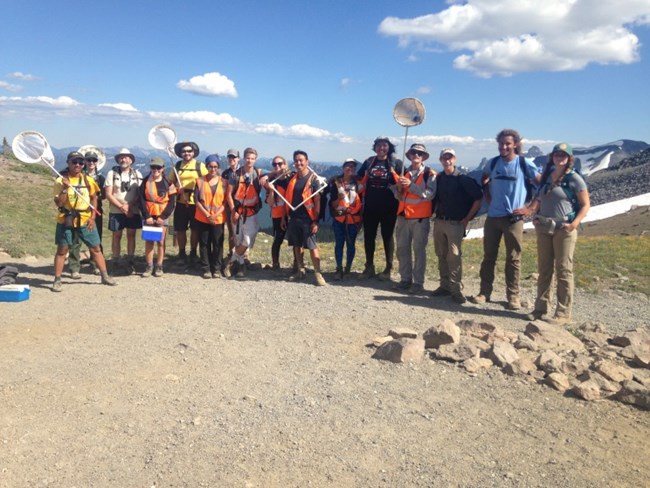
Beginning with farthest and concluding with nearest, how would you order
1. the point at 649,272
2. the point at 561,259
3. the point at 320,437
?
the point at 649,272 → the point at 561,259 → the point at 320,437

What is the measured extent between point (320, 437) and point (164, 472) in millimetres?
1332

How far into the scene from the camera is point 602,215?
152ft

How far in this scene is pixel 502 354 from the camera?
6.10 m

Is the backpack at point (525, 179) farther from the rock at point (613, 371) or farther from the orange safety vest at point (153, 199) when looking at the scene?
the orange safety vest at point (153, 199)

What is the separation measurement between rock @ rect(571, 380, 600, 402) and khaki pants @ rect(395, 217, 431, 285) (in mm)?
4186

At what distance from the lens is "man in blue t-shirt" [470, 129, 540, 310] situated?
8.21 metres

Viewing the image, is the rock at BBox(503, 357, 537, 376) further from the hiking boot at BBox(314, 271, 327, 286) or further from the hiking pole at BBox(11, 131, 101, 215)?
the hiking pole at BBox(11, 131, 101, 215)

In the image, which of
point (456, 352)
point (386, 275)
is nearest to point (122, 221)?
point (386, 275)

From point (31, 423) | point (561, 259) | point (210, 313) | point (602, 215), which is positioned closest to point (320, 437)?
point (31, 423)

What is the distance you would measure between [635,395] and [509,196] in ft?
12.7

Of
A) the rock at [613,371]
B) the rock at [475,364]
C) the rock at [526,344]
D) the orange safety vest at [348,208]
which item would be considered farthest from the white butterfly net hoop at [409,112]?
the rock at [613,371]

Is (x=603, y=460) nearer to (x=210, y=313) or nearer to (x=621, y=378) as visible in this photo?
(x=621, y=378)

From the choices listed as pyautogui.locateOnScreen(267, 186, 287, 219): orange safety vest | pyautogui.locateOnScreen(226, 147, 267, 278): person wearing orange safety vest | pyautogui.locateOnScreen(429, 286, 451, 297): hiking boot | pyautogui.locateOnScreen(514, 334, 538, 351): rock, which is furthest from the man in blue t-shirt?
pyautogui.locateOnScreen(226, 147, 267, 278): person wearing orange safety vest

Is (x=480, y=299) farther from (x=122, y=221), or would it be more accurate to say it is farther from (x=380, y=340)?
(x=122, y=221)
